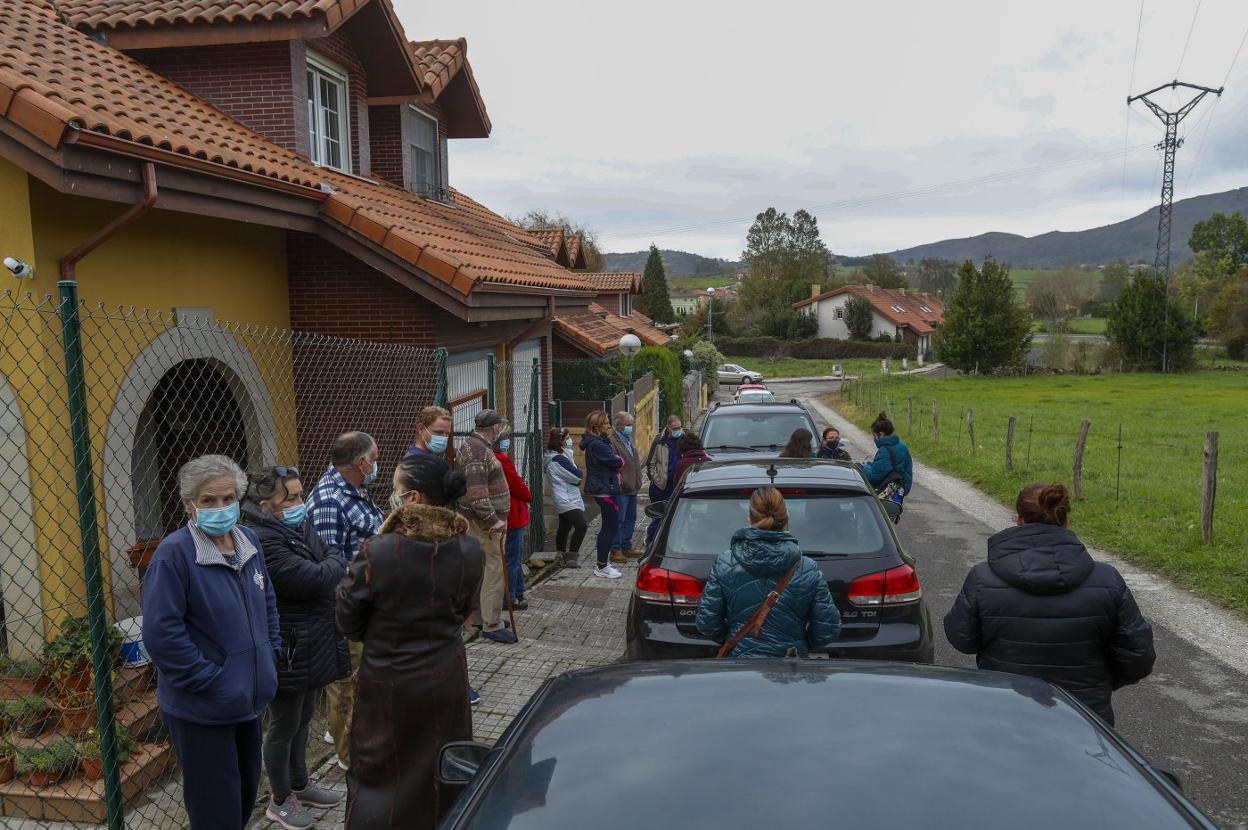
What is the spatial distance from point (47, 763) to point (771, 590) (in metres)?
3.42

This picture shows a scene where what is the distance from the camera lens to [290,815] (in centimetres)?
430

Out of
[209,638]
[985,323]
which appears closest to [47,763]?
[209,638]

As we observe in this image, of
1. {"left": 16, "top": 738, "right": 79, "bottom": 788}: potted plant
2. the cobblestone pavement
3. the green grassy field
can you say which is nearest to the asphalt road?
the green grassy field

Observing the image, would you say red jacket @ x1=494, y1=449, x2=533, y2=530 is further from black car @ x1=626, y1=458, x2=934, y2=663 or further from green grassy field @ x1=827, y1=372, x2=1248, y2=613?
green grassy field @ x1=827, y1=372, x2=1248, y2=613

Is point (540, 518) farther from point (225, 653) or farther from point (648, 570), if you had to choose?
point (225, 653)

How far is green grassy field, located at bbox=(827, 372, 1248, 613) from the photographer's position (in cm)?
1073

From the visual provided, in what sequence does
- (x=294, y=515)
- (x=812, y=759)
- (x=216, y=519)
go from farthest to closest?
(x=294, y=515)
(x=216, y=519)
(x=812, y=759)

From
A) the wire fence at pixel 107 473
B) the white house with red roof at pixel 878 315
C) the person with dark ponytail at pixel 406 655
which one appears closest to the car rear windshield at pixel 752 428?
the wire fence at pixel 107 473

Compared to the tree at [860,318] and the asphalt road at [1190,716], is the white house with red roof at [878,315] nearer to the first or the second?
the tree at [860,318]

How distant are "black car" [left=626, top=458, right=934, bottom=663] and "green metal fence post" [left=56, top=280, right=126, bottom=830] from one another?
2.75 metres

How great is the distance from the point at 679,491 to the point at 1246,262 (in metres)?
111

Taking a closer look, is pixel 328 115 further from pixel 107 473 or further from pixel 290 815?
pixel 290 815

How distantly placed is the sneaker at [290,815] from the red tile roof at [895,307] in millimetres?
72521

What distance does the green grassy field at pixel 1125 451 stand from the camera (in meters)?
10.7
